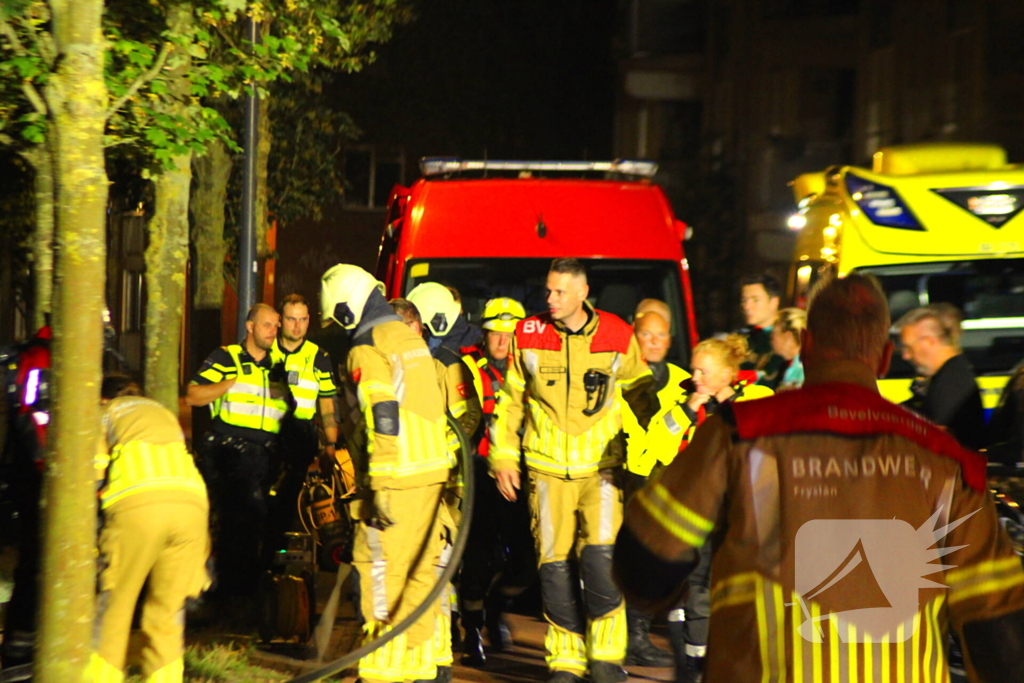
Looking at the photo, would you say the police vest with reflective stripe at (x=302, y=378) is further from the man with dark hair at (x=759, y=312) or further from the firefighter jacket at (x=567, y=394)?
the man with dark hair at (x=759, y=312)

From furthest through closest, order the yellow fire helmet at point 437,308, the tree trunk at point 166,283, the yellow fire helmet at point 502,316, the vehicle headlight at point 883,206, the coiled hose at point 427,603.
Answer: the tree trunk at point 166,283
the vehicle headlight at point 883,206
the yellow fire helmet at point 437,308
the yellow fire helmet at point 502,316
the coiled hose at point 427,603

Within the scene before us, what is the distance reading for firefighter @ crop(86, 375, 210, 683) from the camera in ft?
16.4

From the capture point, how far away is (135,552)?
500 centimetres

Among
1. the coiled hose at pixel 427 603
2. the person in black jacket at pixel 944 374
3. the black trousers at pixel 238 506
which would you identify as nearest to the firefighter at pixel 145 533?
the coiled hose at pixel 427 603

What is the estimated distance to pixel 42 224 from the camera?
5.76 meters

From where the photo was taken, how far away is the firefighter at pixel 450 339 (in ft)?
22.3

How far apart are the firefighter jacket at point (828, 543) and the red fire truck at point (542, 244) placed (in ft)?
20.6

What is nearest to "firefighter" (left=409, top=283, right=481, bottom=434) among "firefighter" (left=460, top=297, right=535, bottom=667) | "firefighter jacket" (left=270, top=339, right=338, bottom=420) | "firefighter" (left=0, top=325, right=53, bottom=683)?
"firefighter" (left=460, top=297, right=535, bottom=667)

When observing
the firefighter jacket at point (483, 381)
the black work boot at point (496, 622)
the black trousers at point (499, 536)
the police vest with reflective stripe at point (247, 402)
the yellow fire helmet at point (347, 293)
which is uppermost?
the yellow fire helmet at point (347, 293)

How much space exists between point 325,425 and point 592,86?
2866 cm

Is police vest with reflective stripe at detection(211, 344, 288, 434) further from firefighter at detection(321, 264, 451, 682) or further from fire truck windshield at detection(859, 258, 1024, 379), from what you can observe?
fire truck windshield at detection(859, 258, 1024, 379)

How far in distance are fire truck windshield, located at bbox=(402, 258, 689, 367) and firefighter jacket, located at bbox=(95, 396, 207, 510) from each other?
3989mm

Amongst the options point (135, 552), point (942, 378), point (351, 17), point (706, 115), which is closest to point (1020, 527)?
point (942, 378)

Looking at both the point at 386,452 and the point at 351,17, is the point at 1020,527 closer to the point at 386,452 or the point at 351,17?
the point at 386,452
